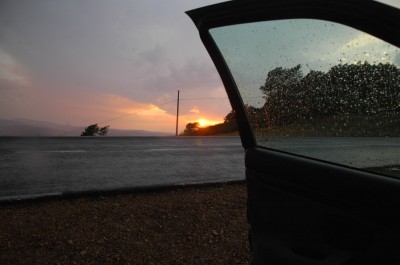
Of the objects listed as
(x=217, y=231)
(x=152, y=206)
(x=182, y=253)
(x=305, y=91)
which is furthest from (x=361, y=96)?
(x=152, y=206)

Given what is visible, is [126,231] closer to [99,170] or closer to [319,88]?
[319,88]

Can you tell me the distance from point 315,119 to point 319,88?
183mm

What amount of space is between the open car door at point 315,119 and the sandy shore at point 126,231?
1739mm

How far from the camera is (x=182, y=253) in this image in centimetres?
347

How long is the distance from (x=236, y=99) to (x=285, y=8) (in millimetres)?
620

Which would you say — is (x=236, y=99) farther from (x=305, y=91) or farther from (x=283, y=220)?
(x=283, y=220)

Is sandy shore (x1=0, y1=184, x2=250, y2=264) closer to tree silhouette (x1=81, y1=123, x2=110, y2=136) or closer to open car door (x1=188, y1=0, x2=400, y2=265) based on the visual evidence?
open car door (x1=188, y1=0, x2=400, y2=265)

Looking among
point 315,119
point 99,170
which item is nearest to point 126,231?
point 315,119

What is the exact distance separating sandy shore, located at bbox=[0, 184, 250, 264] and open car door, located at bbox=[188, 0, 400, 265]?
68.4 inches

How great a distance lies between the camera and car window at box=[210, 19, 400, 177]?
4.93 feet

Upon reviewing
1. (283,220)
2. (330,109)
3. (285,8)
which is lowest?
(283,220)

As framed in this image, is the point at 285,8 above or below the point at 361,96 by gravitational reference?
above

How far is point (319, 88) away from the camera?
1800mm

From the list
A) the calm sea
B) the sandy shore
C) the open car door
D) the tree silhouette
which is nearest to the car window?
the open car door
